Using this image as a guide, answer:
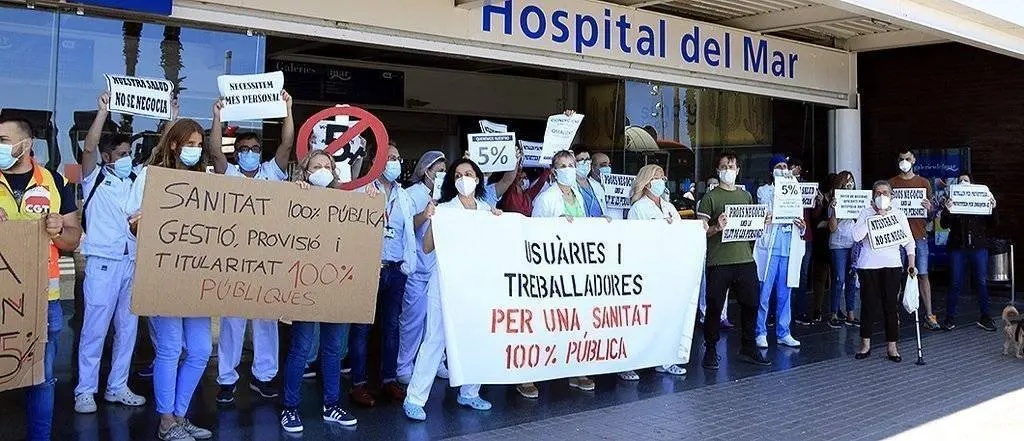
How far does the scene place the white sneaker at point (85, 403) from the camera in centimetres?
572

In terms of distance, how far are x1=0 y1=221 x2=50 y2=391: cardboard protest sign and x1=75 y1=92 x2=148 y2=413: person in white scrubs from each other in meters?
1.41

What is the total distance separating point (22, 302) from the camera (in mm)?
4398

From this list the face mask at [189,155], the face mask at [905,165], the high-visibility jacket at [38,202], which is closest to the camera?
the high-visibility jacket at [38,202]

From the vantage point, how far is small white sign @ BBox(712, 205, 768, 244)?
24.5ft

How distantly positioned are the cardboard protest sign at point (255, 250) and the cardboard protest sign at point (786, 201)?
13.9ft

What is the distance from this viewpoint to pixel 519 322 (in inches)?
240

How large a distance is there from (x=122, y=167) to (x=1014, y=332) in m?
7.76

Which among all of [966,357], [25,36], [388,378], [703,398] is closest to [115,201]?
[25,36]

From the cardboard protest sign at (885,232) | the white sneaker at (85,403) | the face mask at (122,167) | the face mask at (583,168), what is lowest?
the white sneaker at (85,403)

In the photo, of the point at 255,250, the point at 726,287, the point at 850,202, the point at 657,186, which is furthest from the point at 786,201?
the point at 255,250

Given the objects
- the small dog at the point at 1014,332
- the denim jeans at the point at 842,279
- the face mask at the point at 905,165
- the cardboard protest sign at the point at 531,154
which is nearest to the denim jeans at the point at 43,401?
the cardboard protest sign at the point at 531,154

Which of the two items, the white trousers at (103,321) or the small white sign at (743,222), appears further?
the small white sign at (743,222)

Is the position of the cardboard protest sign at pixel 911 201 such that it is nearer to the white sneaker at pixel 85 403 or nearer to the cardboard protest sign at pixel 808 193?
the cardboard protest sign at pixel 808 193

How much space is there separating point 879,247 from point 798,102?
558 centimetres
